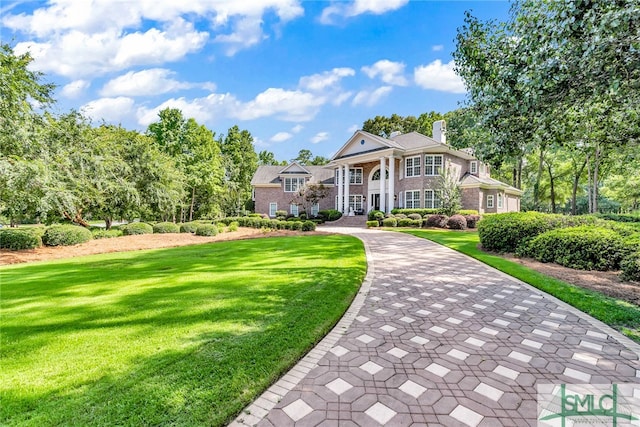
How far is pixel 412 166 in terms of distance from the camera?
86.0ft

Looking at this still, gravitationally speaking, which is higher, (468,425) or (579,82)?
(579,82)

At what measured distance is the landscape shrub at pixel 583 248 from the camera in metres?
7.45

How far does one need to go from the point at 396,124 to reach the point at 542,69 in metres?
42.4

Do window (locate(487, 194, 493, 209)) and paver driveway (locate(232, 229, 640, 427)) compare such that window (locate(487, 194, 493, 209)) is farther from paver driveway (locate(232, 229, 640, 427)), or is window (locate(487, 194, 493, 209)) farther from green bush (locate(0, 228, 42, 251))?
green bush (locate(0, 228, 42, 251))

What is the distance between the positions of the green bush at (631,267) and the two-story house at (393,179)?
1502cm

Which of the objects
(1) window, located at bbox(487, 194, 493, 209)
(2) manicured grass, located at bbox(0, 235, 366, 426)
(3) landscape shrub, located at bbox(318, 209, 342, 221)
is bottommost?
(2) manicured grass, located at bbox(0, 235, 366, 426)

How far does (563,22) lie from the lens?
4.37 m

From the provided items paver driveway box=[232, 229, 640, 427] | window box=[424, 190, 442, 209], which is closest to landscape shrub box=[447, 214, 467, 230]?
window box=[424, 190, 442, 209]

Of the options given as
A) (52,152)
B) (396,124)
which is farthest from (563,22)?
(396,124)

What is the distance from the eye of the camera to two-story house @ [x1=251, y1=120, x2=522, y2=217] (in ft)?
82.1

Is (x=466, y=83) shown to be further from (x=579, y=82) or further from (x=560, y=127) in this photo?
(x=579, y=82)

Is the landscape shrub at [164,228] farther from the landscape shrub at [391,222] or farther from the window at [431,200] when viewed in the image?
the window at [431,200]

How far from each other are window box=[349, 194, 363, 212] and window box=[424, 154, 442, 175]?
786 centimetres

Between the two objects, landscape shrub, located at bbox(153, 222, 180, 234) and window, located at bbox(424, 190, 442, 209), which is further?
window, located at bbox(424, 190, 442, 209)
